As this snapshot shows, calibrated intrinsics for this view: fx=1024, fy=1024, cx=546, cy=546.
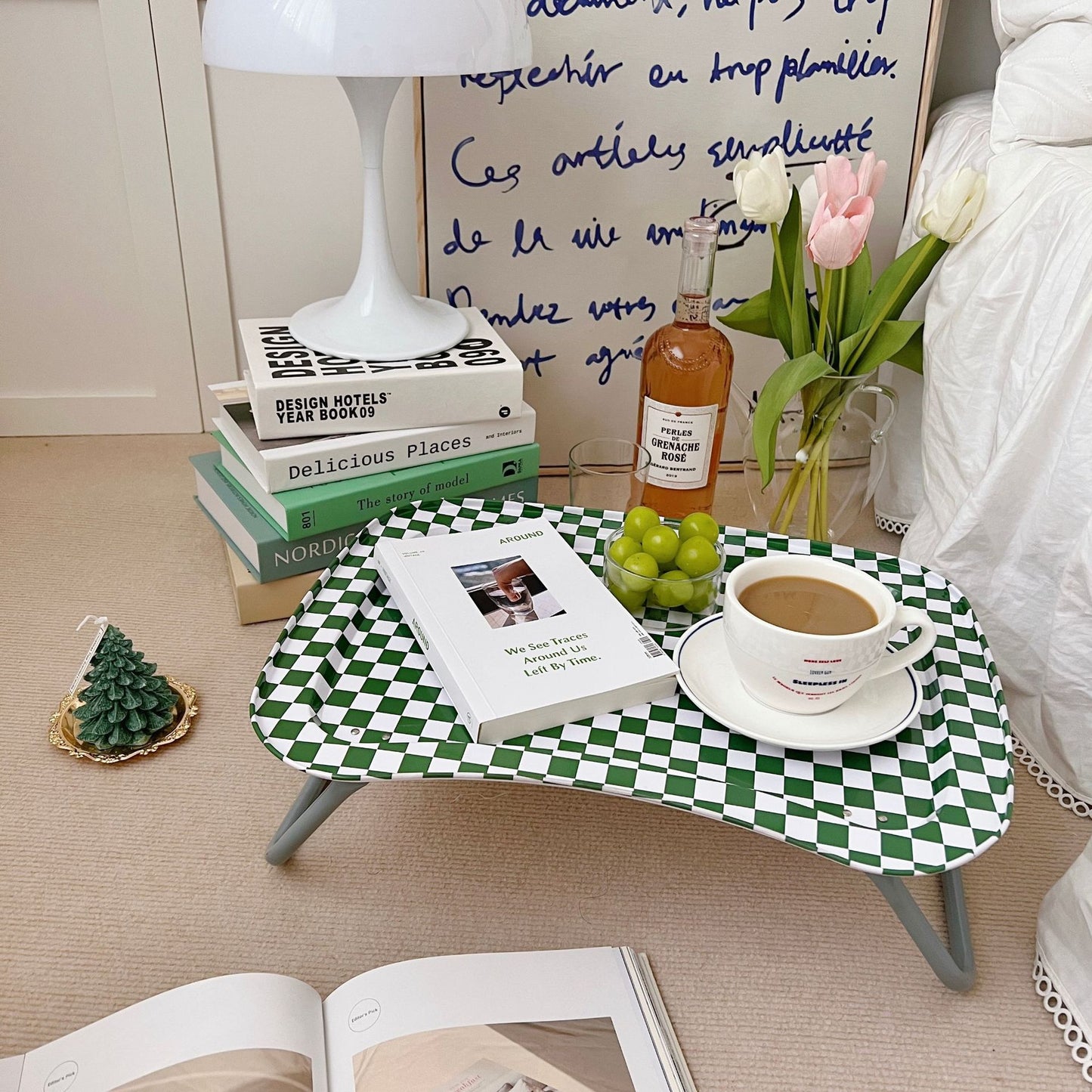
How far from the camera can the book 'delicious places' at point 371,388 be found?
112 centimetres

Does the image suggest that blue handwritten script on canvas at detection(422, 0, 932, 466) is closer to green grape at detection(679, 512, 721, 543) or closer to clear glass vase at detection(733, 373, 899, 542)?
clear glass vase at detection(733, 373, 899, 542)

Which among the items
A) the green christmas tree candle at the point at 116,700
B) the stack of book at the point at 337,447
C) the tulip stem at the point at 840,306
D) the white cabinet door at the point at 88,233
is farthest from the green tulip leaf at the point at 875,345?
the white cabinet door at the point at 88,233

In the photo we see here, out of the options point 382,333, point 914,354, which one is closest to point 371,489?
Answer: point 382,333

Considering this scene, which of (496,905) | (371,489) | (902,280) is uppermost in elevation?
(902,280)

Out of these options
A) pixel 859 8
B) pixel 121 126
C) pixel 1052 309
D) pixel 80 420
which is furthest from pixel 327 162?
pixel 1052 309

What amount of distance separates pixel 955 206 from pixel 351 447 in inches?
27.2

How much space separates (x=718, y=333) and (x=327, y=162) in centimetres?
64

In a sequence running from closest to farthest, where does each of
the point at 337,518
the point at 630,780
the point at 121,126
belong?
the point at 630,780 → the point at 337,518 → the point at 121,126

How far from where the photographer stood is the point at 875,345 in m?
1.16

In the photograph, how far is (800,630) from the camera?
29.2 inches

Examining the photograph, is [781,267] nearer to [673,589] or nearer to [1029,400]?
[1029,400]

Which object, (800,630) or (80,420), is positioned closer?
(800,630)

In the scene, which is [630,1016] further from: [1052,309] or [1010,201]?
[1010,201]

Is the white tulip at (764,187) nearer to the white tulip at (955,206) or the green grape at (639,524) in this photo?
the white tulip at (955,206)
